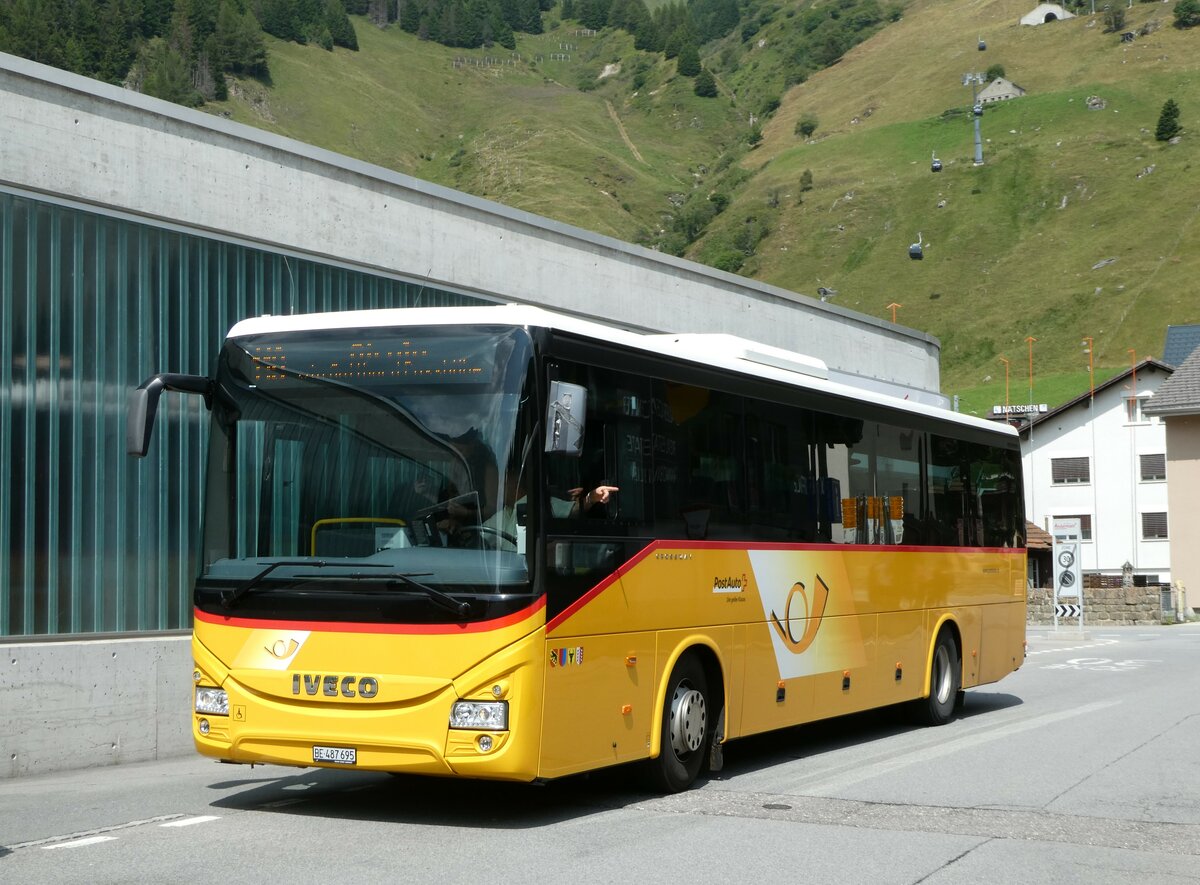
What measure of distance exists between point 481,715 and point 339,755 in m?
0.88

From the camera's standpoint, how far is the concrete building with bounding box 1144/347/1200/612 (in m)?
61.2

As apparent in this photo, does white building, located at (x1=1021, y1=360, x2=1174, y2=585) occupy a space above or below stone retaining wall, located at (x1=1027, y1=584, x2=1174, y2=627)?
above

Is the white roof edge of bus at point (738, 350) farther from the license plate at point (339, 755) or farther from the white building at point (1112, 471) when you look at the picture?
the white building at point (1112, 471)

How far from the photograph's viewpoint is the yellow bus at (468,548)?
27.0 ft

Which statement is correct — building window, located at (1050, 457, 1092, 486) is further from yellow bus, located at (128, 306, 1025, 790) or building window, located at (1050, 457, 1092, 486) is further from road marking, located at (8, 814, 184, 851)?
road marking, located at (8, 814, 184, 851)

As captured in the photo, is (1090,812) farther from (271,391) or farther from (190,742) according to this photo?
(190,742)

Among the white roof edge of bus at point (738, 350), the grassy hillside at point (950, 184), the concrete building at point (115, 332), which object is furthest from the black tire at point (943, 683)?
the grassy hillside at point (950, 184)

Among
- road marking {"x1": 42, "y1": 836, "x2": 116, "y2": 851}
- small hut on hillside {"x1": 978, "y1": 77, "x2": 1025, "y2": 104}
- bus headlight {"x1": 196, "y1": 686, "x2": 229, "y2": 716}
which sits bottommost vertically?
road marking {"x1": 42, "y1": 836, "x2": 116, "y2": 851}

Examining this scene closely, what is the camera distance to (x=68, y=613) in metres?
12.1

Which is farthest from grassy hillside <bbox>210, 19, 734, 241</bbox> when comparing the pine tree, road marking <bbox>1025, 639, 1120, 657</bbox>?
road marking <bbox>1025, 639, 1120, 657</bbox>

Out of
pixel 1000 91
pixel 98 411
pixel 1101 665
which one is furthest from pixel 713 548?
pixel 1000 91

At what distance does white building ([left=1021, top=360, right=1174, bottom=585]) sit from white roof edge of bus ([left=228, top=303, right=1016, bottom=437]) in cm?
6349

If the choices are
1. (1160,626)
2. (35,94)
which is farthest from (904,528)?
(1160,626)

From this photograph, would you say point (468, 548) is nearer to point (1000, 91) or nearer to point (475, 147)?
point (1000, 91)
